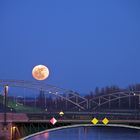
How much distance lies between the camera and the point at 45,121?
4778 cm

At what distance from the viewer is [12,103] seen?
67312mm

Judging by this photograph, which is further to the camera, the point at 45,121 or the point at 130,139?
the point at 130,139

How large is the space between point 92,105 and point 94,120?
27.8m

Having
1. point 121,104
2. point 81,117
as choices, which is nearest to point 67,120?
point 81,117

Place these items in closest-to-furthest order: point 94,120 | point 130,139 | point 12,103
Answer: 1. point 94,120
2. point 130,139
3. point 12,103

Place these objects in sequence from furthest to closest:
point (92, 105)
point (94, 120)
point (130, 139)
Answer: point (92, 105), point (130, 139), point (94, 120)

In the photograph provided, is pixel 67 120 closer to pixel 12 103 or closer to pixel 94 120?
pixel 94 120

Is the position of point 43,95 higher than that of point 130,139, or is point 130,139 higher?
point 43,95

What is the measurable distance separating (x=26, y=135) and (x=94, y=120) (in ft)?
19.8

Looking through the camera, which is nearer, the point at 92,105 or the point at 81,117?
the point at 81,117

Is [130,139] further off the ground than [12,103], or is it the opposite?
[12,103]

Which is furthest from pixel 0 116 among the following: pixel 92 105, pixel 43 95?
pixel 92 105

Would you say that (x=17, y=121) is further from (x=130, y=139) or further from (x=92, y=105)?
(x=92, y=105)

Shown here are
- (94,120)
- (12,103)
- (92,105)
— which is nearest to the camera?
(94,120)
